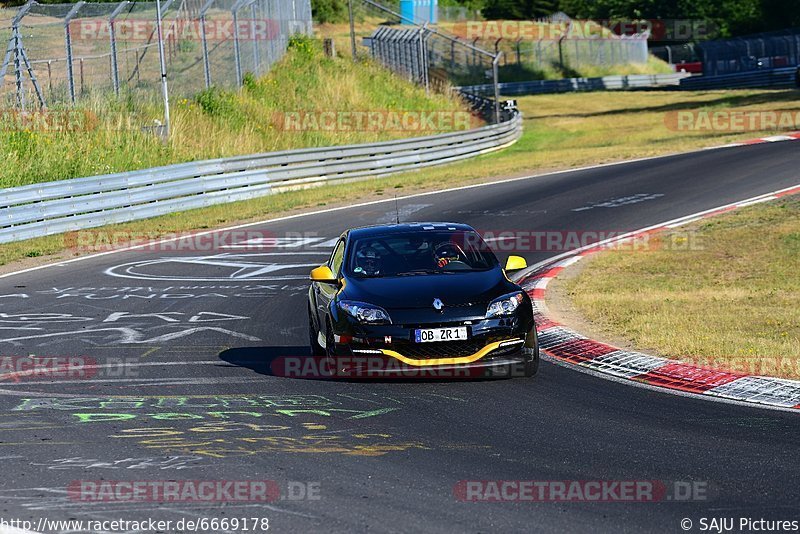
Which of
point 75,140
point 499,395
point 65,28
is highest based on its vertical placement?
point 65,28

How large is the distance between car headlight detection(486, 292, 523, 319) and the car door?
1.53 metres

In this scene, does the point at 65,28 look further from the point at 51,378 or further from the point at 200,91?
the point at 51,378

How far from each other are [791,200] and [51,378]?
15763 mm

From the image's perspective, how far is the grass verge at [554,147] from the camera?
79.6ft

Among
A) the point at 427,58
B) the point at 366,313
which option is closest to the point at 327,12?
the point at 427,58

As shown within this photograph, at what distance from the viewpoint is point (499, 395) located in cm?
955

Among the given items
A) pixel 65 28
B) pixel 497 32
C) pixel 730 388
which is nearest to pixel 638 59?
pixel 497 32

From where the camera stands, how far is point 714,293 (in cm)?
1460

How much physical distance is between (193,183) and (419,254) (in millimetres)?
15842

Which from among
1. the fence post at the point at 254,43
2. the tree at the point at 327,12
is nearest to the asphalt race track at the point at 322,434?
the fence post at the point at 254,43

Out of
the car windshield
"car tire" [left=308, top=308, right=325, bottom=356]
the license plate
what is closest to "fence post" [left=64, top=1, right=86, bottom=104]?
"car tire" [left=308, top=308, right=325, bottom=356]

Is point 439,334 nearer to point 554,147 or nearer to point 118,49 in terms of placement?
point 118,49

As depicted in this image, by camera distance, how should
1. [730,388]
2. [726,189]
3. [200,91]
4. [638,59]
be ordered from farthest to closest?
[638,59] → [200,91] → [726,189] → [730,388]

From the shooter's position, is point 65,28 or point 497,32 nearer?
point 65,28
